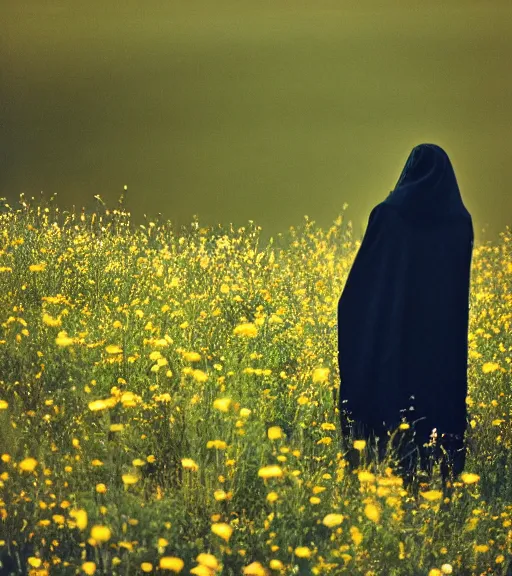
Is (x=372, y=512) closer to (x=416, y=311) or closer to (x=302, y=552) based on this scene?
(x=302, y=552)

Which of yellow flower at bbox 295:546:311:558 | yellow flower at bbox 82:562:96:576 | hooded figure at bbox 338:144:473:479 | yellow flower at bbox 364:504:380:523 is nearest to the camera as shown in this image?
yellow flower at bbox 82:562:96:576

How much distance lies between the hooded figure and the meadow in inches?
9.6

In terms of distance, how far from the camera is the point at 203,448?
381cm

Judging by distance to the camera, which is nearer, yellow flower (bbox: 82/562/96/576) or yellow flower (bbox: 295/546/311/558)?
yellow flower (bbox: 82/562/96/576)

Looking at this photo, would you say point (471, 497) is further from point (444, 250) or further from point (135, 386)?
point (135, 386)

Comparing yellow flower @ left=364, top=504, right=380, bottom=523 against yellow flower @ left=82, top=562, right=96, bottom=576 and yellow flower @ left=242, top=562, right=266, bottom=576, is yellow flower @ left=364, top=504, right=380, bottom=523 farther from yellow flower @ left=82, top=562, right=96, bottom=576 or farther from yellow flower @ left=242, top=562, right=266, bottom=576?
yellow flower @ left=82, top=562, right=96, bottom=576

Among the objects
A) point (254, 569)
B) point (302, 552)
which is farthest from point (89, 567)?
point (302, 552)

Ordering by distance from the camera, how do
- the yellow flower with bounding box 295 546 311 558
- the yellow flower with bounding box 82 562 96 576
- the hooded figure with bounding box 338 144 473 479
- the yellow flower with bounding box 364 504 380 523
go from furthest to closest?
the hooded figure with bounding box 338 144 473 479 < the yellow flower with bounding box 364 504 380 523 < the yellow flower with bounding box 295 546 311 558 < the yellow flower with bounding box 82 562 96 576

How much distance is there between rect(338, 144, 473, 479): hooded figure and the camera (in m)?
4.25

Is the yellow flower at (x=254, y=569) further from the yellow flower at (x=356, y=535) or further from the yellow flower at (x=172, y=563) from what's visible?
the yellow flower at (x=356, y=535)

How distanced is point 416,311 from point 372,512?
151 cm

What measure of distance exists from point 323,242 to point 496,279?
1889 mm

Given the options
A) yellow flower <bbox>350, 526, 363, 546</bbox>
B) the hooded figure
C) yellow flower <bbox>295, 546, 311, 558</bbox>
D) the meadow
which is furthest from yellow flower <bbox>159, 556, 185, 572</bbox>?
the hooded figure

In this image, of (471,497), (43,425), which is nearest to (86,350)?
(43,425)
